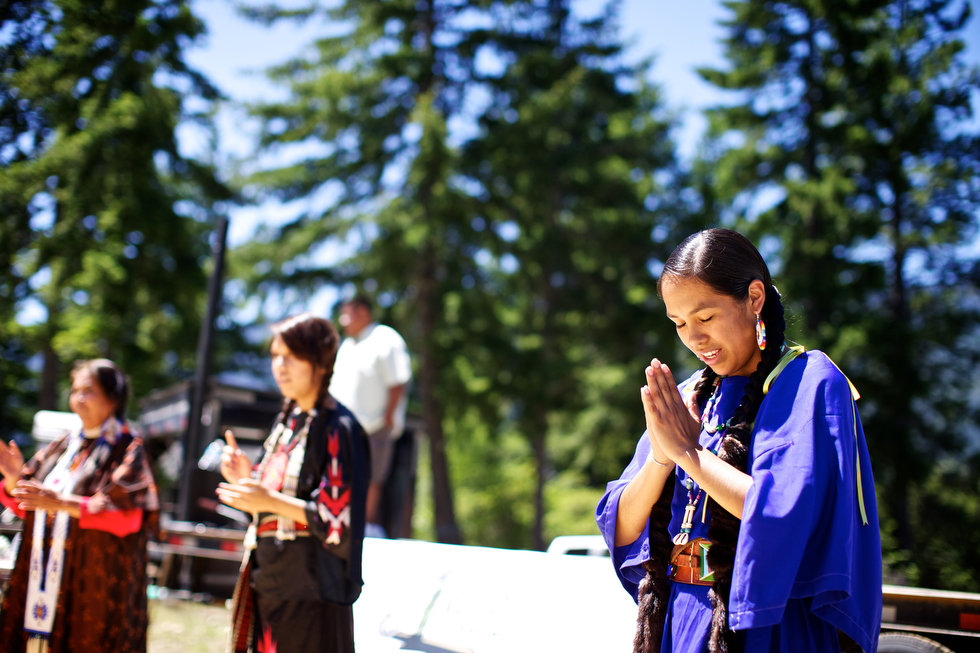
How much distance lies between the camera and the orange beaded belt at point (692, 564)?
1.90 m

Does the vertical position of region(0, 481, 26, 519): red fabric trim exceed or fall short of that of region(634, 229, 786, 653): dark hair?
it falls short

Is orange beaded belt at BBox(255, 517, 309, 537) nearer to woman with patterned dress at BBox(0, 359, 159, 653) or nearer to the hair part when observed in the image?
woman with patterned dress at BBox(0, 359, 159, 653)

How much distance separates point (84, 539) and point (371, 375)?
2.85 m

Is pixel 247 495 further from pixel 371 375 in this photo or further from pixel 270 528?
pixel 371 375

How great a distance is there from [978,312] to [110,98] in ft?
56.9

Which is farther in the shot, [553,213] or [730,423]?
[553,213]

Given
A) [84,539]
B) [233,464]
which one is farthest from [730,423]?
[84,539]

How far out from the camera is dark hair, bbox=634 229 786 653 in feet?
6.13

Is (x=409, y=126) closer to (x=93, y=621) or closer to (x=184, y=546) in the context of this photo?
(x=184, y=546)

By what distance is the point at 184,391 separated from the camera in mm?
9664

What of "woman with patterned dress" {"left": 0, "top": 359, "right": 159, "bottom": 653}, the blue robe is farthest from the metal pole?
→ the blue robe

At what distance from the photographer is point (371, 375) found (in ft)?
20.8

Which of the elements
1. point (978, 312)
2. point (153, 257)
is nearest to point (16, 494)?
point (153, 257)

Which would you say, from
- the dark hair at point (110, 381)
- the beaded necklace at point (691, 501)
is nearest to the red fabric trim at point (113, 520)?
the dark hair at point (110, 381)
